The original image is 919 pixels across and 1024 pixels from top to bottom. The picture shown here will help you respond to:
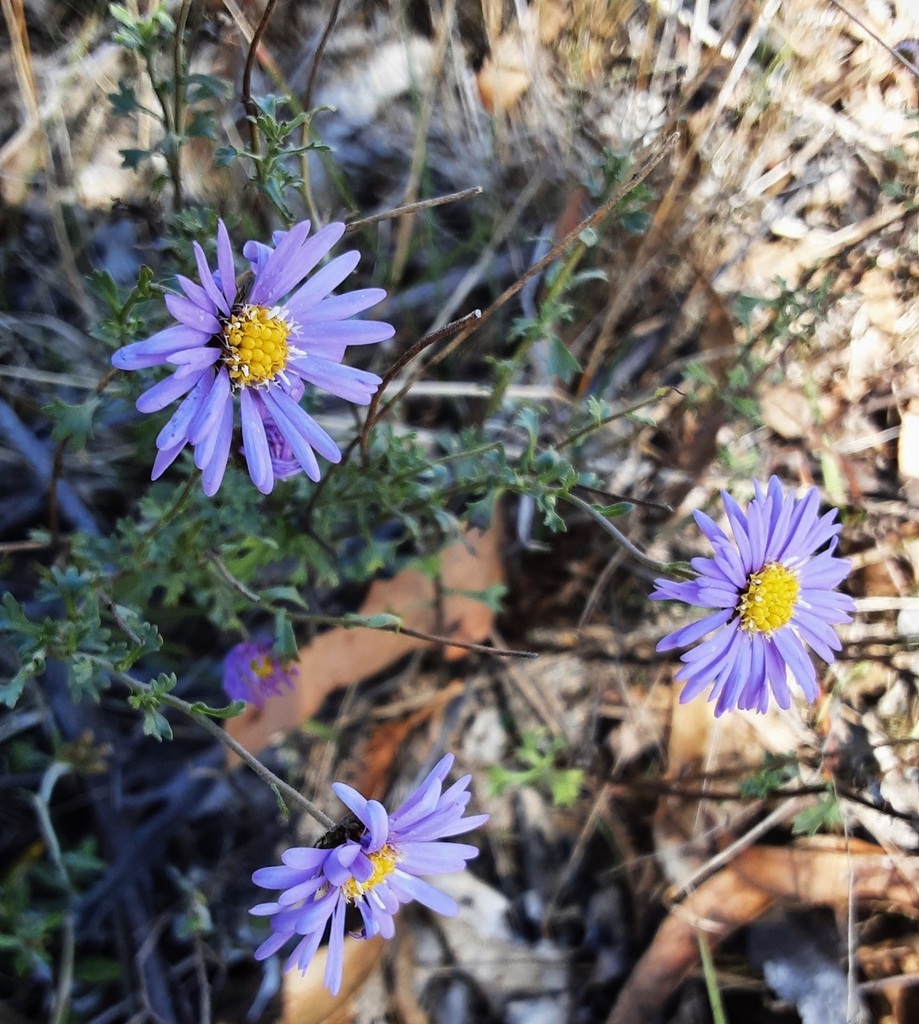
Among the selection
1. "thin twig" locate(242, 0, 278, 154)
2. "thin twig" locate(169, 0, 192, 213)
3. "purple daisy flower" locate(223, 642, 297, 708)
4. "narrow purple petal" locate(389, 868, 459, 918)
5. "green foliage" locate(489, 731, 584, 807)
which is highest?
"thin twig" locate(169, 0, 192, 213)

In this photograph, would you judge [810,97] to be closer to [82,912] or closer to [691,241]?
[691,241]

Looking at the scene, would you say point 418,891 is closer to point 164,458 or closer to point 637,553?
point 637,553

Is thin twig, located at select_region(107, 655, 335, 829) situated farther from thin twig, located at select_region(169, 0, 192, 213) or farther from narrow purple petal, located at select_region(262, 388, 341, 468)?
thin twig, located at select_region(169, 0, 192, 213)

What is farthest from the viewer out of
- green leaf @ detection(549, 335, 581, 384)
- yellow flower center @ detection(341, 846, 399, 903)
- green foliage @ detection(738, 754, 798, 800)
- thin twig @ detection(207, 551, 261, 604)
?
green foliage @ detection(738, 754, 798, 800)

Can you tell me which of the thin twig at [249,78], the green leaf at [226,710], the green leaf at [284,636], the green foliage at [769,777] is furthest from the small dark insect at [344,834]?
the thin twig at [249,78]

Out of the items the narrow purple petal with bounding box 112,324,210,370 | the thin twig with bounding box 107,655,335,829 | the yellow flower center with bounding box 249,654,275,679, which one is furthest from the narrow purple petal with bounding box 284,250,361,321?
the yellow flower center with bounding box 249,654,275,679

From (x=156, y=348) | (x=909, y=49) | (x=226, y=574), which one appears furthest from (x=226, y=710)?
(x=909, y=49)

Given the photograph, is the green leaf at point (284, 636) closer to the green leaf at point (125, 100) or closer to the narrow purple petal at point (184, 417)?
the narrow purple petal at point (184, 417)

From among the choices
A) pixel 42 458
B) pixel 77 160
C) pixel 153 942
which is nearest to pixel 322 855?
pixel 153 942
